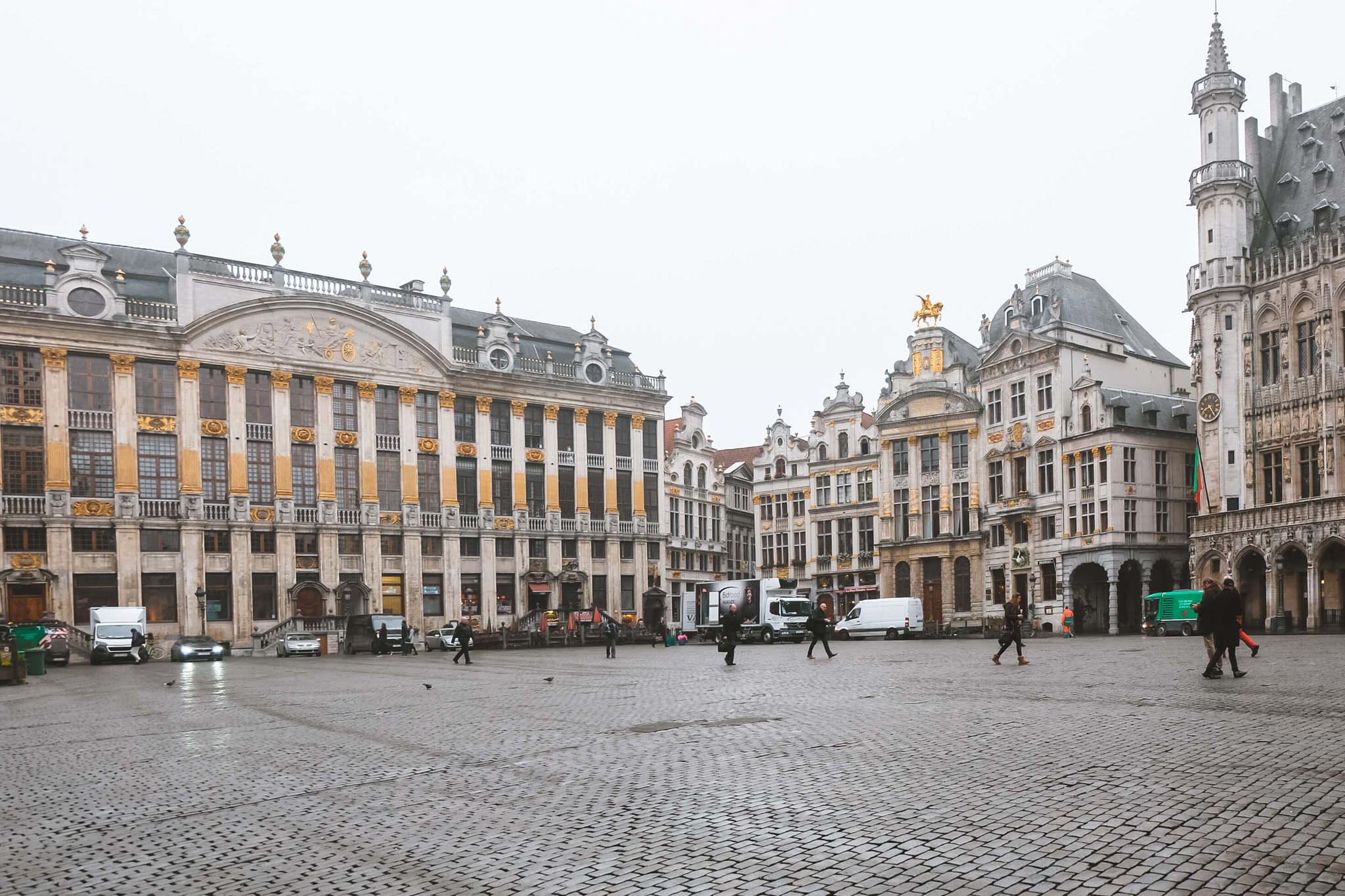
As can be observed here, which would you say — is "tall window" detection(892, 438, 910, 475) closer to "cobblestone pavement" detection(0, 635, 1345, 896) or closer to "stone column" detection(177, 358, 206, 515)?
"stone column" detection(177, 358, 206, 515)

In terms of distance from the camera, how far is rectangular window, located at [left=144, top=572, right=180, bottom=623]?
5534 cm

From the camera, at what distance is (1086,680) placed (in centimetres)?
2081

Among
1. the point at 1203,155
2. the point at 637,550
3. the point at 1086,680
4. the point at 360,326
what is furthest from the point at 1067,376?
the point at 1086,680

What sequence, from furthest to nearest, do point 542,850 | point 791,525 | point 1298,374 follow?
1. point 791,525
2. point 1298,374
3. point 542,850

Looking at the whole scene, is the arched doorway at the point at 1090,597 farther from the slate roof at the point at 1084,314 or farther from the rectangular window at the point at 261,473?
the rectangular window at the point at 261,473

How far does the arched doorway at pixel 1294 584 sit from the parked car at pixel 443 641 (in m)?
38.4

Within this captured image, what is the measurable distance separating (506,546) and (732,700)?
164ft

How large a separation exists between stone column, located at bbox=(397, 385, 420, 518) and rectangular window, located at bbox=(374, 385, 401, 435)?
112mm

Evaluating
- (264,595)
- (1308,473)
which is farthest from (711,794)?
(264,595)

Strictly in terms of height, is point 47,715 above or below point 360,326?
below

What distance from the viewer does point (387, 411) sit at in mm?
64438

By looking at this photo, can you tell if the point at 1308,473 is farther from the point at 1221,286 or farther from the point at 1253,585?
→ the point at 1221,286

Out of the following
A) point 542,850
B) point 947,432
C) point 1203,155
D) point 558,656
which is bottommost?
point 558,656

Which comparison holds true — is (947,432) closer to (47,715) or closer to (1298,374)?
(1298,374)
